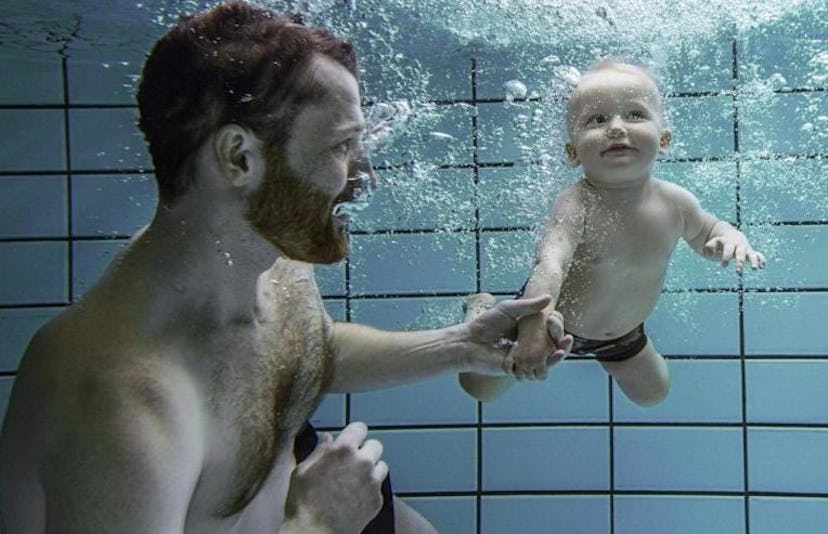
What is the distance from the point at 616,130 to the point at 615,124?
2cm

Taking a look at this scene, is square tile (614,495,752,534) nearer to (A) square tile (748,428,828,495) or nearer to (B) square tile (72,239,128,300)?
(A) square tile (748,428,828,495)

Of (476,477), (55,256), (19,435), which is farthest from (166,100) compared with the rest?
(476,477)

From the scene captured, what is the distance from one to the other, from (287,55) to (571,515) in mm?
3563

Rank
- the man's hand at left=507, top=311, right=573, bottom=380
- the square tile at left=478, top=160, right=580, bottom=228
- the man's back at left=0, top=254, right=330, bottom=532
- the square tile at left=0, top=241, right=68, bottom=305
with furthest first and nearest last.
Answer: the square tile at left=0, top=241, right=68, bottom=305
the square tile at left=478, top=160, right=580, bottom=228
the man's hand at left=507, top=311, right=573, bottom=380
the man's back at left=0, top=254, right=330, bottom=532

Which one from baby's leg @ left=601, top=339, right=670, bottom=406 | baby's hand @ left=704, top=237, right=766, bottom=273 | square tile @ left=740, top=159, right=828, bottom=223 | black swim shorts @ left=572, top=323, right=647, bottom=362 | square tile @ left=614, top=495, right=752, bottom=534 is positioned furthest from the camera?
square tile @ left=614, top=495, right=752, bottom=534

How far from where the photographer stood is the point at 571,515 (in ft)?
16.1

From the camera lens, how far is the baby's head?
123 inches

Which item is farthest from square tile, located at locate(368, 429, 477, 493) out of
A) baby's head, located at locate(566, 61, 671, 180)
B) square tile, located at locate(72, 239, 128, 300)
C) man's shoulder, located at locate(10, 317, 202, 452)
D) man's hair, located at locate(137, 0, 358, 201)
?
man's shoulder, located at locate(10, 317, 202, 452)

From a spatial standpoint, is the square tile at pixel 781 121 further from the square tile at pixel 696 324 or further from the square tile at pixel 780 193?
the square tile at pixel 696 324

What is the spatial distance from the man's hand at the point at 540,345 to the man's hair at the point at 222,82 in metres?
0.82

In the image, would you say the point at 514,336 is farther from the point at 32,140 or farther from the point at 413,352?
the point at 32,140

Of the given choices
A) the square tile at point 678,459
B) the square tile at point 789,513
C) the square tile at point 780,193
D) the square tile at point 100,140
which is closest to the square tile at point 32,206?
the square tile at point 100,140

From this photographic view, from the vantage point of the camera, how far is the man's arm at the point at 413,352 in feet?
8.45

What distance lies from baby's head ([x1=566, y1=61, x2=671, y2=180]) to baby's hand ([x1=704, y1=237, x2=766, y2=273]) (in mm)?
418
